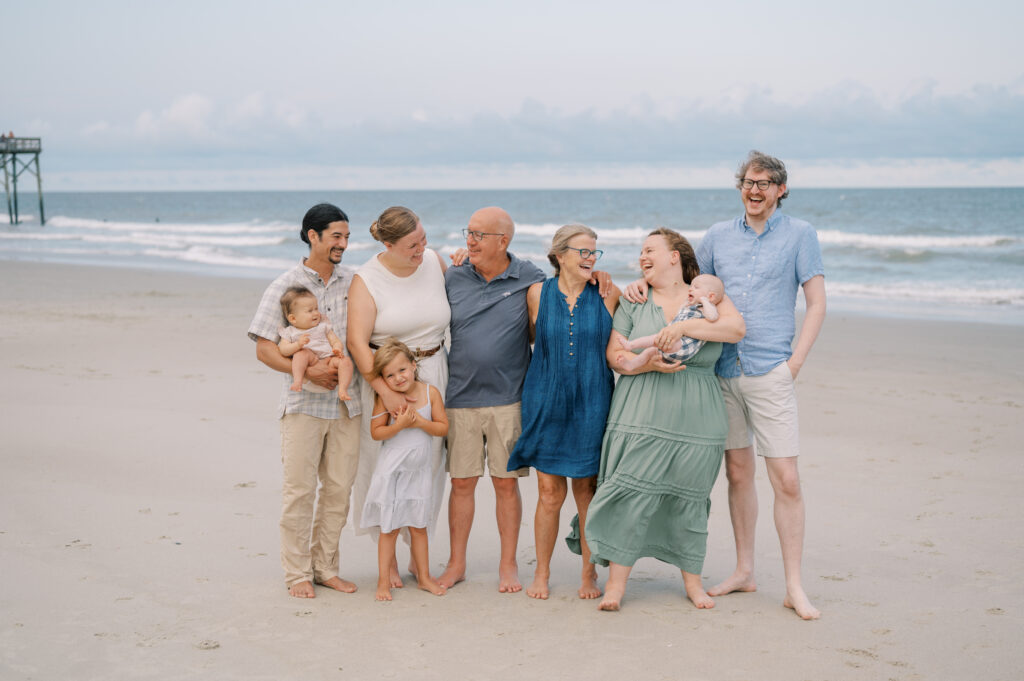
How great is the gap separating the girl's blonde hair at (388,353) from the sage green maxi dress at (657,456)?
98 centimetres

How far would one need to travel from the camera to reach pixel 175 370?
9.27m

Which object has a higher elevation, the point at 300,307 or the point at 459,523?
the point at 300,307

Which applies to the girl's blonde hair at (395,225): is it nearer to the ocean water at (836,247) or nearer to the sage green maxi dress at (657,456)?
the sage green maxi dress at (657,456)

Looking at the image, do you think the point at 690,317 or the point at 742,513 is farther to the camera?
the point at 742,513

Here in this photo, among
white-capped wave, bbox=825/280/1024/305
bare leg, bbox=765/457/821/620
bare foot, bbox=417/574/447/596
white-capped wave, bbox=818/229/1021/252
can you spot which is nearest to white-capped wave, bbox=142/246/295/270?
white-capped wave, bbox=825/280/1024/305

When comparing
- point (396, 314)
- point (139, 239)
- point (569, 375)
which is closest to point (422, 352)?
point (396, 314)

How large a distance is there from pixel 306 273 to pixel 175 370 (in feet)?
18.2

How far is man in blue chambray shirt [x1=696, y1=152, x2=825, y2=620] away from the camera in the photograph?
13.9 feet

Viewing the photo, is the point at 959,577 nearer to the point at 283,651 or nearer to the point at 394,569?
the point at 394,569

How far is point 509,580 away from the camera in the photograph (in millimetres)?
4477

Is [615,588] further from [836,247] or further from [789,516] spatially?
[836,247]

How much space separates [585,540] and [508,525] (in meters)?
0.40

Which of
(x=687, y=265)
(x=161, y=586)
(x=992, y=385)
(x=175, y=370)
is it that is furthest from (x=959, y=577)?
(x=175, y=370)

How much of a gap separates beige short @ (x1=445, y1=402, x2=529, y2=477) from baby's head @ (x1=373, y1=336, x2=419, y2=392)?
0.40 metres
